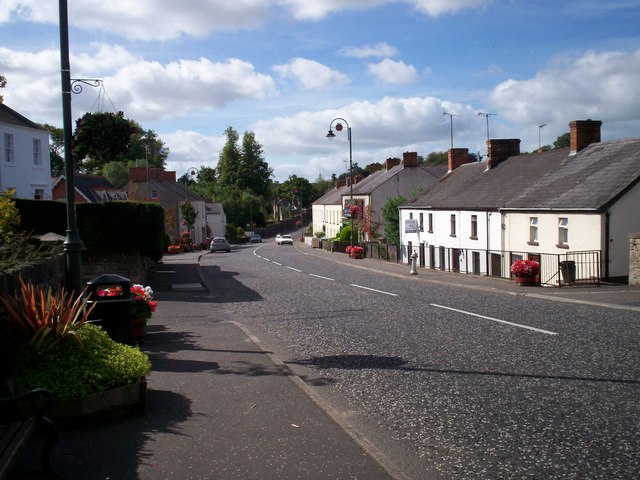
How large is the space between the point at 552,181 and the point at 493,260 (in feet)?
18.6

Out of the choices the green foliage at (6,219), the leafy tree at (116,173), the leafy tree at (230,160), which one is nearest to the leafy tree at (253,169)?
the leafy tree at (230,160)

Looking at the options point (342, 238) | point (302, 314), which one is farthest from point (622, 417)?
point (342, 238)

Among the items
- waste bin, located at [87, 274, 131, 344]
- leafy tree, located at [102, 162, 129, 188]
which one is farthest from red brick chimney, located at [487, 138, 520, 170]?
leafy tree, located at [102, 162, 129, 188]

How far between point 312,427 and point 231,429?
83 centimetres

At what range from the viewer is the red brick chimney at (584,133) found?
3619 cm

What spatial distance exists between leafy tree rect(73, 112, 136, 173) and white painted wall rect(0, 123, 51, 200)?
26837 mm

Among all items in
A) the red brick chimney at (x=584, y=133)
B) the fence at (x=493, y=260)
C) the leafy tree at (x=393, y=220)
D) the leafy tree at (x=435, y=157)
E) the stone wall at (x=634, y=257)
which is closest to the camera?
the stone wall at (x=634, y=257)

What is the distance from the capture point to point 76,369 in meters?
6.98

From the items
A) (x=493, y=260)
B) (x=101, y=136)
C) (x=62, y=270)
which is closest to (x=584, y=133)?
(x=493, y=260)

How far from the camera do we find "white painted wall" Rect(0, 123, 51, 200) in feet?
120

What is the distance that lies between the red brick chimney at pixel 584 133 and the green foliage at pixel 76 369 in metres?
33.5

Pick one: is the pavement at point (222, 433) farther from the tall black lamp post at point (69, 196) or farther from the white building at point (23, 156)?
the white building at point (23, 156)

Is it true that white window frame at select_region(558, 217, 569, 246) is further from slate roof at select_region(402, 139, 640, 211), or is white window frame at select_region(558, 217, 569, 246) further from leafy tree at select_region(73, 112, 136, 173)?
leafy tree at select_region(73, 112, 136, 173)

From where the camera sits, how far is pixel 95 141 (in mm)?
11625
